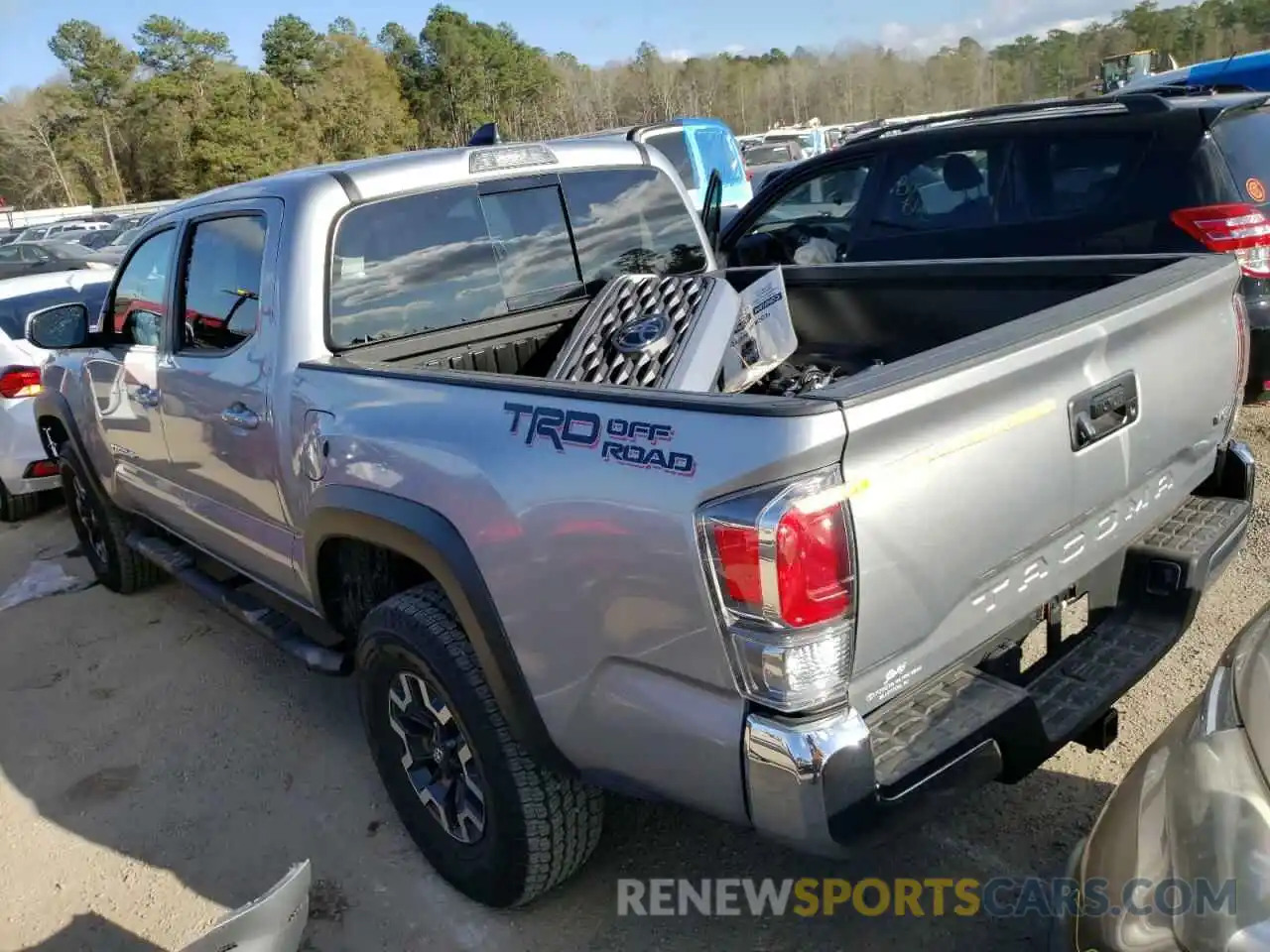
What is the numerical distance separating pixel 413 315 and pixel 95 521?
122 inches

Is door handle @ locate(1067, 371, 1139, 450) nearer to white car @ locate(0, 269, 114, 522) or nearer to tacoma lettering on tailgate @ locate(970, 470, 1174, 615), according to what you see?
tacoma lettering on tailgate @ locate(970, 470, 1174, 615)

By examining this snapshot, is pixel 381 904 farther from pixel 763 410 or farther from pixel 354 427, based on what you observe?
pixel 763 410

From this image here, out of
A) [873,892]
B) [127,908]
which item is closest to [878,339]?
[873,892]

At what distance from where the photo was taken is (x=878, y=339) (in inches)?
139

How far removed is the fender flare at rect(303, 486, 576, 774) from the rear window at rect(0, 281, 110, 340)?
5.06m

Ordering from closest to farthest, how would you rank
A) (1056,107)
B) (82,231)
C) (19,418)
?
(1056,107)
(19,418)
(82,231)

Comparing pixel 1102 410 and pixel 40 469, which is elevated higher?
pixel 1102 410

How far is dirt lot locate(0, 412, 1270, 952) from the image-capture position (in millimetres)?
2688

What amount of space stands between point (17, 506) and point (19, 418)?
80 centimetres

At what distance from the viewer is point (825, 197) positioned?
282 inches

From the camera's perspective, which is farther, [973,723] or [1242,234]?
[1242,234]

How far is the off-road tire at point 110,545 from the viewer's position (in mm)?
5152

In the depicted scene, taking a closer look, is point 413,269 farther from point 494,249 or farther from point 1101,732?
point 1101,732

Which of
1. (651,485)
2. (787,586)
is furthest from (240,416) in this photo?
(787,586)
